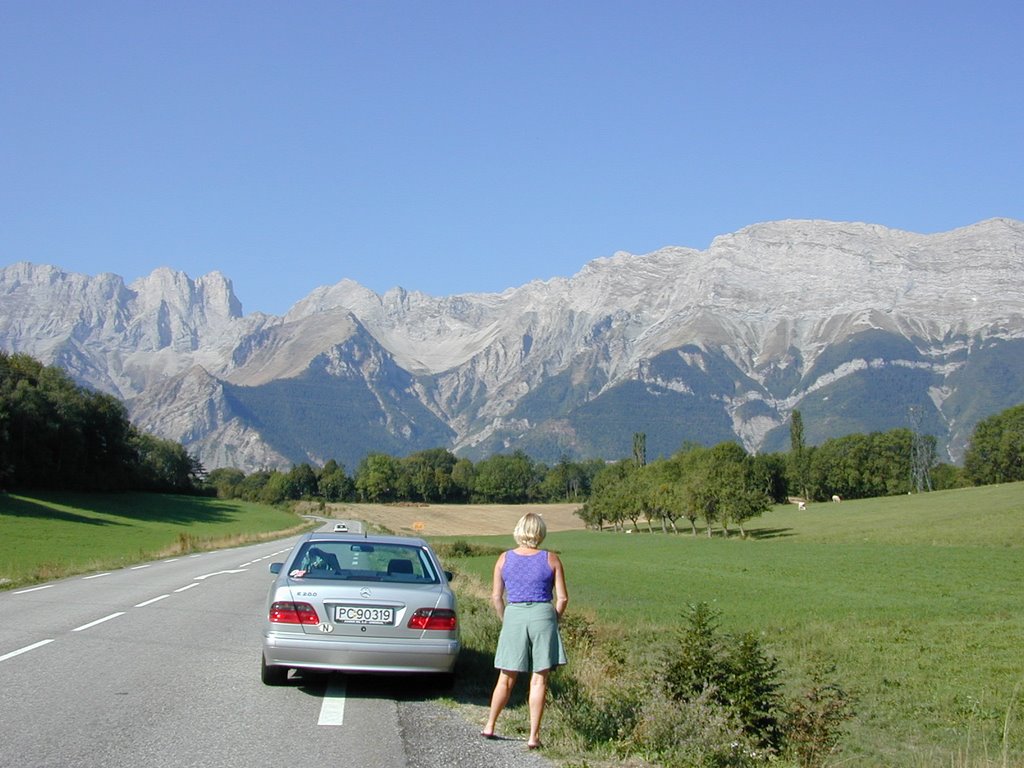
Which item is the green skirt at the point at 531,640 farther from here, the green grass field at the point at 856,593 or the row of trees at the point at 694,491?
the row of trees at the point at 694,491

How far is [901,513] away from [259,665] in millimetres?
87190

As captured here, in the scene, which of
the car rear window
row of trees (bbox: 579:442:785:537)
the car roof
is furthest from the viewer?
row of trees (bbox: 579:442:785:537)

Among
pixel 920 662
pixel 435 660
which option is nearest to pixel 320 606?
pixel 435 660

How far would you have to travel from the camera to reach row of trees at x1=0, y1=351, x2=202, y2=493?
87.1 meters

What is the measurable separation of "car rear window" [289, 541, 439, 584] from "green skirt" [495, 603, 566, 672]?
256 centimetres

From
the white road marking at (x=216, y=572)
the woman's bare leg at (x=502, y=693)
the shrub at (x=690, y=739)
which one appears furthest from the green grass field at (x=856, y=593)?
the white road marking at (x=216, y=572)

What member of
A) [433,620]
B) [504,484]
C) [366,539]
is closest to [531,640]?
[433,620]

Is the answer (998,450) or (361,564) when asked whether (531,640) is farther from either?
(998,450)

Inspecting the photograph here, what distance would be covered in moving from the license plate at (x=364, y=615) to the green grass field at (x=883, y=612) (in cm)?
468

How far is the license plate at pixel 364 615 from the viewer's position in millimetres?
10008

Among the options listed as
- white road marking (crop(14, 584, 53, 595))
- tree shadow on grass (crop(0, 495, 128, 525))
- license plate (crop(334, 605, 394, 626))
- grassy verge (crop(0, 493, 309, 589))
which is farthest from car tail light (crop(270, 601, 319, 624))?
tree shadow on grass (crop(0, 495, 128, 525))

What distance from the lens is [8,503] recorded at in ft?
249

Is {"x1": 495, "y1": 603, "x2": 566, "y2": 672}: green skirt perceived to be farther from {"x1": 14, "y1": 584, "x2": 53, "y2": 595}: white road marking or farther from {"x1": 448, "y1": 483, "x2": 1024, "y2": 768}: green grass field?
{"x1": 14, "y1": 584, "x2": 53, "y2": 595}: white road marking

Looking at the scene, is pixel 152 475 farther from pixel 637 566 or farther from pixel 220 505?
pixel 637 566
